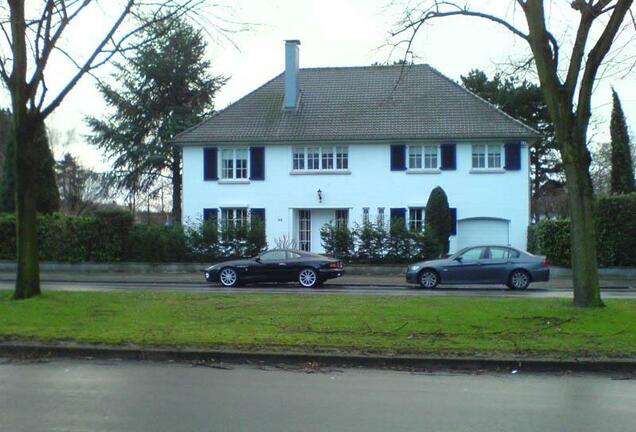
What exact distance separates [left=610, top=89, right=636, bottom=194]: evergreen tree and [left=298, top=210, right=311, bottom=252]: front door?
14766mm

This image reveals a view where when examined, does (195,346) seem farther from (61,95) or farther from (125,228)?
(125,228)

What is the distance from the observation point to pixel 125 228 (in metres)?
33.0

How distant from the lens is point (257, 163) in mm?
36750

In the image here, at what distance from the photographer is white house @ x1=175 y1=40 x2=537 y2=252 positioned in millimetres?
35094

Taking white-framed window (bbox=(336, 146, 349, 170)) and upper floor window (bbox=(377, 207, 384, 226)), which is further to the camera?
white-framed window (bbox=(336, 146, 349, 170))

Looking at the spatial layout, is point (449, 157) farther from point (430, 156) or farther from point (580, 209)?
point (580, 209)

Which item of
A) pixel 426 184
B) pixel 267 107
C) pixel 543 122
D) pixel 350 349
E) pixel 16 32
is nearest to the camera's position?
pixel 350 349

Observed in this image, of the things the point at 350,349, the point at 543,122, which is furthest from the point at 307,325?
the point at 543,122

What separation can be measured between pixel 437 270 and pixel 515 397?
1563 centimetres

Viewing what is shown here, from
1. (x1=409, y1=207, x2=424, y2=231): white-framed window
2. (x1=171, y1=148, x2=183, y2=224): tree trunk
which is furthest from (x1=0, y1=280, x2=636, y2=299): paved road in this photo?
(x1=171, y1=148, x2=183, y2=224): tree trunk

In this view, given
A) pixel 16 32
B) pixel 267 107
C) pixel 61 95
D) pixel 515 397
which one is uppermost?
pixel 267 107

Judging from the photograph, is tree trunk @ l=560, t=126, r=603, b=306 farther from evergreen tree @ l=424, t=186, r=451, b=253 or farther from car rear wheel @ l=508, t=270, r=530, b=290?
evergreen tree @ l=424, t=186, r=451, b=253

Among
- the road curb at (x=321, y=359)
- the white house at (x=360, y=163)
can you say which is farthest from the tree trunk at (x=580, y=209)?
the white house at (x=360, y=163)

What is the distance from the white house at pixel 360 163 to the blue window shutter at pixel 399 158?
0.05 meters
